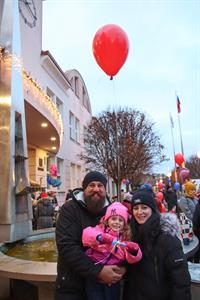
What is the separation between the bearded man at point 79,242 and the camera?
7.93 feet

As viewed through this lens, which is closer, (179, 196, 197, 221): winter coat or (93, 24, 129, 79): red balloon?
(93, 24, 129, 79): red balloon

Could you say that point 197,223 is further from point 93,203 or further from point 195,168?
point 195,168

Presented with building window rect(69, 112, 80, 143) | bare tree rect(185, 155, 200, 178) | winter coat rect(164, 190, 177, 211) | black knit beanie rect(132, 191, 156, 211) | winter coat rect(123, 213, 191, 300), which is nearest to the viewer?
winter coat rect(123, 213, 191, 300)

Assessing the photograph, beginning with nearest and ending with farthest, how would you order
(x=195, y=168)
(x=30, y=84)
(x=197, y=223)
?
(x=197, y=223) < (x=30, y=84) < (x=195, y=168)

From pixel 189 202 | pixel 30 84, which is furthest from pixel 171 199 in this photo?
pixel 189 202

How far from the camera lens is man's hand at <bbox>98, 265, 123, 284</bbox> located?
94.2 inches

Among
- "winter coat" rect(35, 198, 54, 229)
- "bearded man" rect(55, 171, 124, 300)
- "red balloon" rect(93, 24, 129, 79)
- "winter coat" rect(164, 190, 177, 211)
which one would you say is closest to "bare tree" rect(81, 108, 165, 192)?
"winter coat" rect(164, 190, 177, 211)

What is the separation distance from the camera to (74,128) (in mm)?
30188

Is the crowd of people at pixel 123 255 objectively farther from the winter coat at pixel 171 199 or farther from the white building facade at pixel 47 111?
the winter coat at pixel 171 199

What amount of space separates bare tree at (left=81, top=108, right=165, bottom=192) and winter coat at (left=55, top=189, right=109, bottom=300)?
72.6ft

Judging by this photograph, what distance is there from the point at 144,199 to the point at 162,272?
557 millimetres

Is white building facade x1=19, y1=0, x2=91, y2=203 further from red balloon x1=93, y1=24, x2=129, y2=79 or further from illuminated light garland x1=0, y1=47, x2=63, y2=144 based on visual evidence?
red balloon x1=93, y1=24, x2=129, y2=79

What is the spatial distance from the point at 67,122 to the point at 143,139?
6741 millimetres

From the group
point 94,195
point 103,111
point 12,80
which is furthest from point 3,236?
point 103,111
